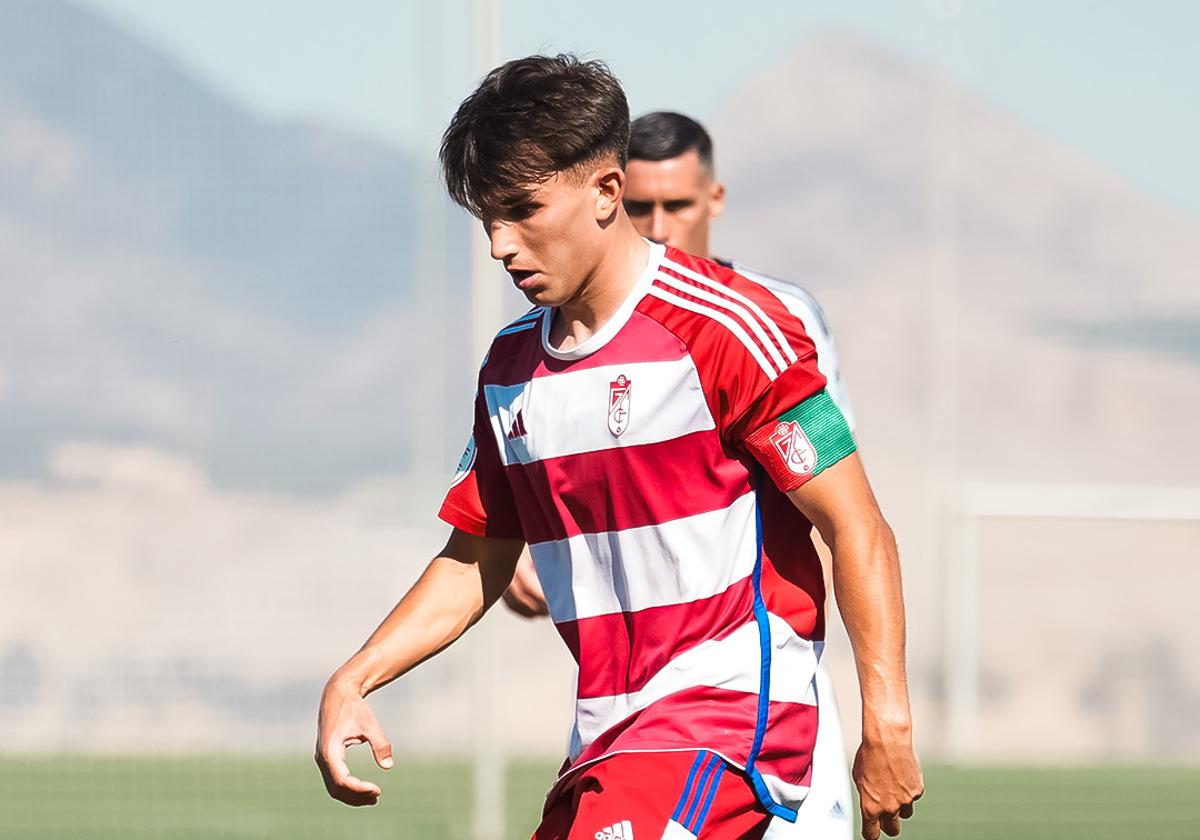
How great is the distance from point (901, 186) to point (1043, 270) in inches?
36.8

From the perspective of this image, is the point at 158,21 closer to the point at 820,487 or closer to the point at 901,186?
the point at 901,186

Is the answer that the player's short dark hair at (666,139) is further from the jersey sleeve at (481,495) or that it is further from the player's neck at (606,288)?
the player's neck at (606,288)

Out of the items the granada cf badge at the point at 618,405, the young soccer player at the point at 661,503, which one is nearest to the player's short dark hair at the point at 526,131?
the young soccer player at the point at 661,503

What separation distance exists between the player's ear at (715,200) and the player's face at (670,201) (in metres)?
0.13

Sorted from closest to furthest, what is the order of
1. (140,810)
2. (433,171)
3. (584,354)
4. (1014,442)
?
(584,354), (140,810), (433,171), (1014,442)

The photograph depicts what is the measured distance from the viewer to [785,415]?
2898mm

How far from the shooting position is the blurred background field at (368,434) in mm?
8500

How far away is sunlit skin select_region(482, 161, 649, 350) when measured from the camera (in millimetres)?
2971

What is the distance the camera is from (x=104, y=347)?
8.88 m

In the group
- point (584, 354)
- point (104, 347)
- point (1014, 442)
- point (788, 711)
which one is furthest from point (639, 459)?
point (1014, 442)

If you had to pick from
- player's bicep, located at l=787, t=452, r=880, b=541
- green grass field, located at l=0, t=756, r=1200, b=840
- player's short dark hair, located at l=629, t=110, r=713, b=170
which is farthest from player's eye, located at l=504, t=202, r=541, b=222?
green grass field, located at l=0, t=756, r=1200, b=840

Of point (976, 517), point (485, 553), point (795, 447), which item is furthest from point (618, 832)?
point (976, 517)

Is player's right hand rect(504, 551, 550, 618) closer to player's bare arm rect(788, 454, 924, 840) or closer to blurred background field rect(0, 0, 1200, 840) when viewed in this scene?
player's bare arm rect(788, 454, 924, 840)

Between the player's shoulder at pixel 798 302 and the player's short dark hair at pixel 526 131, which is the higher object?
the player's short dark hair at pixel 526 131
